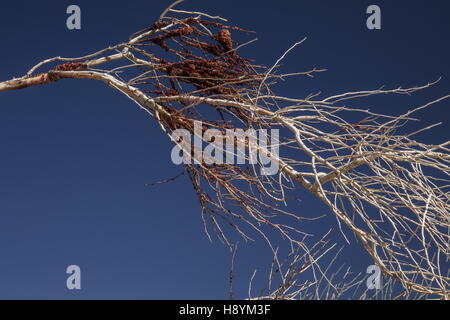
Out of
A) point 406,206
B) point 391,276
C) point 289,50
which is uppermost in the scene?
point 289,50

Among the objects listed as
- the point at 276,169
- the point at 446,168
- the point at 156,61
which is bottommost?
the point at 446,168

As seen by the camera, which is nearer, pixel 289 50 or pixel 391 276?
pixel 391 276

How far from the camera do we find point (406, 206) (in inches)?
103
